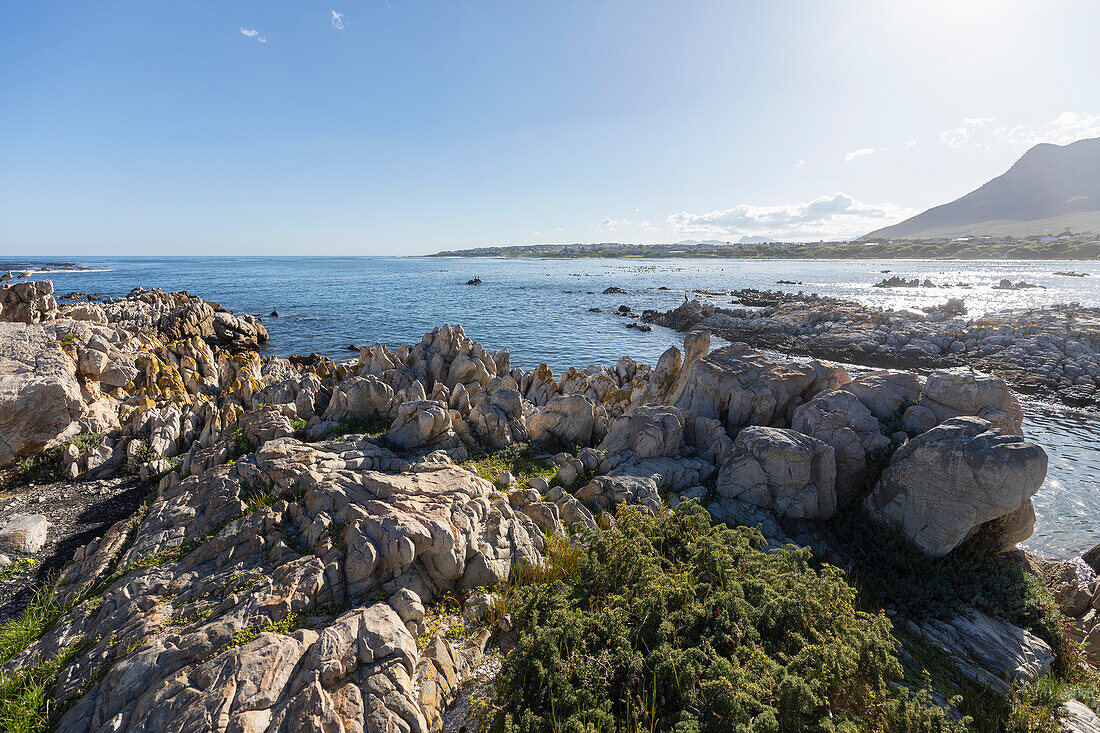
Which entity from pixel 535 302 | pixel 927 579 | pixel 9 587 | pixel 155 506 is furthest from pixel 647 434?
pixel 535 302

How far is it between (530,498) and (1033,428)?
1191 inches

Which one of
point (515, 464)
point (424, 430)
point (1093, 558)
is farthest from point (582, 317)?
point (1093, 558)

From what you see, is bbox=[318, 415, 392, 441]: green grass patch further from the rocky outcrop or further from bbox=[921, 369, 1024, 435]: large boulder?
bbox=[921, 369, 1024, 435]: large boulder

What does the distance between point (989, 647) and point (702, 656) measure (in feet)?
23.9

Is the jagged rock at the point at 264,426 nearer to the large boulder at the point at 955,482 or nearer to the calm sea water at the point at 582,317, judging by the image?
the large boulder at the point at 955,482

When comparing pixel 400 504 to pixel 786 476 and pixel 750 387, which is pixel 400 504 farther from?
pixel 750 387

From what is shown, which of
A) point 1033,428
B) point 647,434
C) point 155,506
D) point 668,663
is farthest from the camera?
point 1033,428

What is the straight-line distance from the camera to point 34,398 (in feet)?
52.5

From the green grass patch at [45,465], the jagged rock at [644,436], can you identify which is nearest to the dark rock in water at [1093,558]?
the jagged rock at [644,436]

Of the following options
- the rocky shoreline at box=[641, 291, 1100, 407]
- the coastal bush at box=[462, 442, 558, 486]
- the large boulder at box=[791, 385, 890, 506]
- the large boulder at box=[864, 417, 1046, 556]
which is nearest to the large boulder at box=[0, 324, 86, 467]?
the coastal bush at box=[462, 442, 558, 486]

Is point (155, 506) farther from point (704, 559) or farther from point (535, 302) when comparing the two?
point (535, 302)

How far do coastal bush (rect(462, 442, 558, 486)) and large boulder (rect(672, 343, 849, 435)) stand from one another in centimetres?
551

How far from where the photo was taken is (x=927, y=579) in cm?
1034

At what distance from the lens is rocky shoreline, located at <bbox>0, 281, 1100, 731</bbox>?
6445 mm
